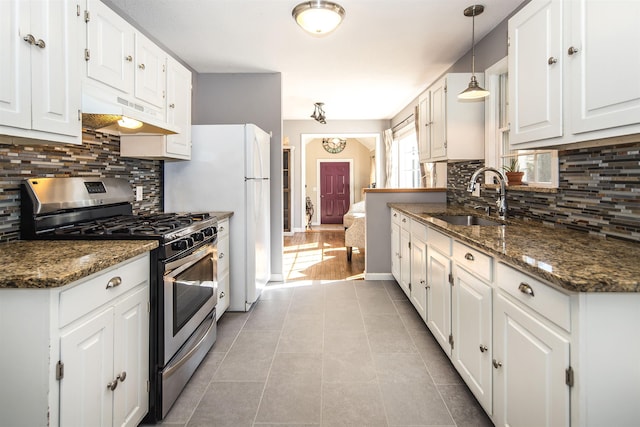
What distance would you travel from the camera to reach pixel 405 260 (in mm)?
3572

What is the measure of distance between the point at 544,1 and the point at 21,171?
2607mm

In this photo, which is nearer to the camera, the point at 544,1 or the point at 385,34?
the point at 544,1

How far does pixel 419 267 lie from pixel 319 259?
9.36 ft

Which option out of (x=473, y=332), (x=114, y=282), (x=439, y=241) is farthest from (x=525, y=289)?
(x=114, y=282)

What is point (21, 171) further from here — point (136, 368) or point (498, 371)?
point (498, 371)

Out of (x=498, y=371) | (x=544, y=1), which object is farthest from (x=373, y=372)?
(x=544, y=1)

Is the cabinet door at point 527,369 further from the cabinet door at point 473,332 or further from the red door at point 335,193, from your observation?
the red door at point 335,193

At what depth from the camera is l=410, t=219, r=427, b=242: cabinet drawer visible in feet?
9.26

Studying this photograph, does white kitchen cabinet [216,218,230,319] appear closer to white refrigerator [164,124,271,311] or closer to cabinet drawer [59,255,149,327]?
white refrigerator [164,124,271,311]

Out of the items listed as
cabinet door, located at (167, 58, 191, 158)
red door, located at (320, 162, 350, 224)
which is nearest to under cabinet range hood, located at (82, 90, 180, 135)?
cabinet door, located at (167, 58, 191, 158)

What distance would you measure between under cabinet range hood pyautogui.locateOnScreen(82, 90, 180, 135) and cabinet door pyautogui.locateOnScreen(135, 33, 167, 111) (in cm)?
8

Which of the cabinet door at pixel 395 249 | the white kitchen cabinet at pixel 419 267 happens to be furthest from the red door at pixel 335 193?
the white kitchen cabinet at pixel 419 267

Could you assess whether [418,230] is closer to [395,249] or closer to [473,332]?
[395,249]

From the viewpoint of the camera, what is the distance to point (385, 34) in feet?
11.0
